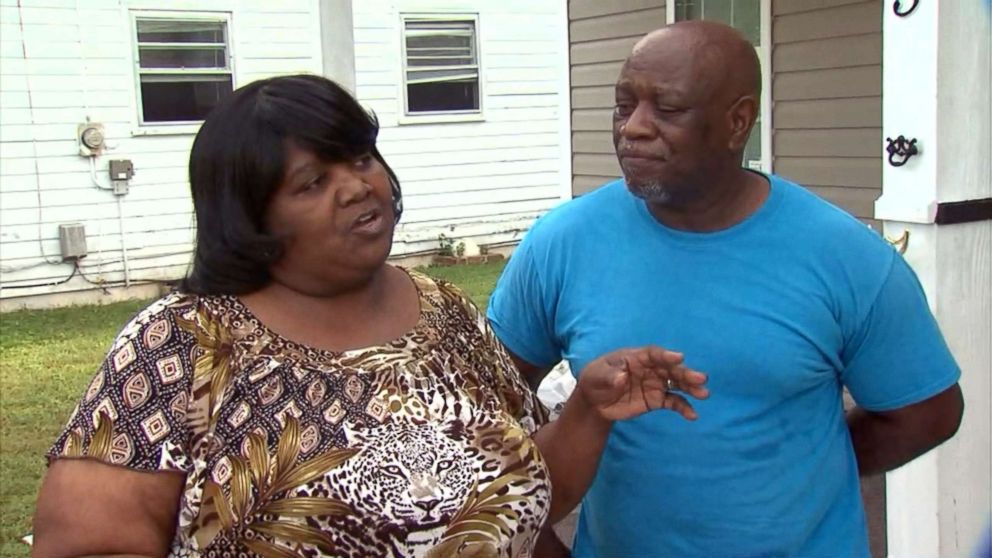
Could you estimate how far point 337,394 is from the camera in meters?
1.62

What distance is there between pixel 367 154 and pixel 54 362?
7.36 m

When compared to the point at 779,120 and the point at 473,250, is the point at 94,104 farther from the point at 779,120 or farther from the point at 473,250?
the point at 779,120

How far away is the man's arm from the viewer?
6.68 ft

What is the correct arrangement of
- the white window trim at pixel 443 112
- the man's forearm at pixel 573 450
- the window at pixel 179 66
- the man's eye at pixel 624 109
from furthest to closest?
1. the white window trim at pixel 443 112
2. the window at pixel 179 66
3. the man's eye at pixel 624 109
4. the man's forearm at pixel 573 450

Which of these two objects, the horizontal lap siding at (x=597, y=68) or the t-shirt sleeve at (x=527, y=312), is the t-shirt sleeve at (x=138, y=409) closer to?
the t-shirt sleeve at (x=527, y=312)

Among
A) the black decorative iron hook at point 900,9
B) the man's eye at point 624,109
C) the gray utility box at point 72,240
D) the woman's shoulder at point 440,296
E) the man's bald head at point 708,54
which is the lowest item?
the gray utility box at point 72,240

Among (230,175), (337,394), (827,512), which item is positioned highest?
(230,175)

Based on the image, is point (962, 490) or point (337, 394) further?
point (962, 490)

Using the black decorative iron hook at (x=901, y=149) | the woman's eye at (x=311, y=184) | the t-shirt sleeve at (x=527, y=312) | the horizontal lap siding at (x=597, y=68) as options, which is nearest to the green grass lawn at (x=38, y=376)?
the horizontal lap siding at (x=597, y=68)

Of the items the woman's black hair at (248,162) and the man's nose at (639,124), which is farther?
the man's nose at (639,124)

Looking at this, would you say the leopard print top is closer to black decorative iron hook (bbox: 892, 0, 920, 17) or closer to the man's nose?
the man's nose

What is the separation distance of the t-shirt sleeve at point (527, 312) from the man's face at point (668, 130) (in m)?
0.28

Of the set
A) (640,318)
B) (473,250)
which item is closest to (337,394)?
(640,318)

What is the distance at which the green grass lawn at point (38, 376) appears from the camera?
18.0 feet
